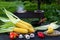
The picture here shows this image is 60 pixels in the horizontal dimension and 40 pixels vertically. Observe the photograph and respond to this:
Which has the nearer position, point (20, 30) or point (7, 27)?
point (20, 30)

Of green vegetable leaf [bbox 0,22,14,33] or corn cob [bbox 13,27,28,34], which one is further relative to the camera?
green vegetable leaf [bbox 0,22,14,33]

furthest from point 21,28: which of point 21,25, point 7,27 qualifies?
point 7,27

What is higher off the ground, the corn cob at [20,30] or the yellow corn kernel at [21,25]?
the yellow corn kernel at [21,25]

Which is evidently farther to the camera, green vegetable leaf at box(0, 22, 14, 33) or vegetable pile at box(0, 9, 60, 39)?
green vegetable leaf at box(0, 22, 14, 33)

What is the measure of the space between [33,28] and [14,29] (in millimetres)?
188

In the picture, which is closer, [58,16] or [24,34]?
[24,34]

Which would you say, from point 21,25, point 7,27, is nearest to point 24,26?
point 21,25

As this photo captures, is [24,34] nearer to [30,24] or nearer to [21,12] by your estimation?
[30,24]

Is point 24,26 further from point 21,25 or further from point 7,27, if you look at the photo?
point 7,27

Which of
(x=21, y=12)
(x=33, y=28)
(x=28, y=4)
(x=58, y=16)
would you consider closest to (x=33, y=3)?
(x=28, y=4)

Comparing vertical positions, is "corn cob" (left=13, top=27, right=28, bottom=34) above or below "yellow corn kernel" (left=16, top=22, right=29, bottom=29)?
below

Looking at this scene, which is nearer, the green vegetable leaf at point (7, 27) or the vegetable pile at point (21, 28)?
the vegetable pile at point (21, 28)

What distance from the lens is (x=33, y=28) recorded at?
1734mm

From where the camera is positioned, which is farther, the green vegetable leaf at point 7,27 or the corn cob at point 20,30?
the green vegetable leaf at point 7,27
